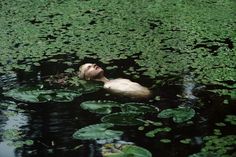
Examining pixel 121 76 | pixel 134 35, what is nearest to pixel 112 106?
pixel 121 76

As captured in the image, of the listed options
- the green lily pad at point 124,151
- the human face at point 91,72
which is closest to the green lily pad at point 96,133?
the green lily pad at point 124,151

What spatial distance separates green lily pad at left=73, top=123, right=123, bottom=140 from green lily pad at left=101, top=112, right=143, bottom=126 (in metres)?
0.07

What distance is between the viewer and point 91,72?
415cm

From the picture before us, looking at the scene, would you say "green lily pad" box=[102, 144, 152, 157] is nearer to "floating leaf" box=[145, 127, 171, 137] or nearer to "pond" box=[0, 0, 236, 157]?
"pond" box=[0, 0, 236, 157]

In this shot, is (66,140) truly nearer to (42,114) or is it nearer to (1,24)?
(42,114)

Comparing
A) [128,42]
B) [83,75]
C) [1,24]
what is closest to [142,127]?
[83,75]

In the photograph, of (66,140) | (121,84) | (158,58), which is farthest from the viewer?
(158,58)

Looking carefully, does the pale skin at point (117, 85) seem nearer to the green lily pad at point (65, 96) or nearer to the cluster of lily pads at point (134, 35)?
the green lily pad at point (65, 96)

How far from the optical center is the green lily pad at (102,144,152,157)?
2846 millimetres

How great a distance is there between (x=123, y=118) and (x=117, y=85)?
2.06 ft

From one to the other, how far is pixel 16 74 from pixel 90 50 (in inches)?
39.0

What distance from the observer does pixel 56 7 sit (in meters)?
7.55

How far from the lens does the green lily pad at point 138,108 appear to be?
Result: 3484 millimetres

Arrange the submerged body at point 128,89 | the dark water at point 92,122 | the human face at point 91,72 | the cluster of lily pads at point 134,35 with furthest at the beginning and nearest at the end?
the cluster of lily pads at point 134,35 < the human face at point 91,72 < the submerged body at point 128,89 < the dark water at point 92,122
